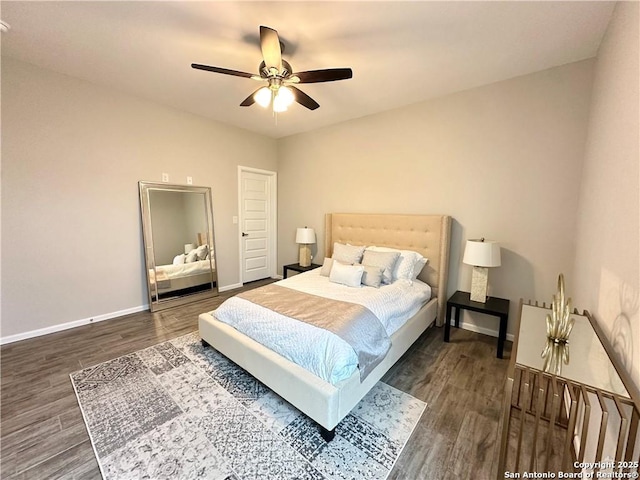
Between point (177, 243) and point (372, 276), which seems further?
point (177, 243)

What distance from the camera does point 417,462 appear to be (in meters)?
1.48

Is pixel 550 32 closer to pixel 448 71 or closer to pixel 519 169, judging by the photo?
pixel 448 71

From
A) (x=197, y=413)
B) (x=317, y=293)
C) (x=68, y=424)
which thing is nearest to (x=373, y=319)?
(x=317, y=293)

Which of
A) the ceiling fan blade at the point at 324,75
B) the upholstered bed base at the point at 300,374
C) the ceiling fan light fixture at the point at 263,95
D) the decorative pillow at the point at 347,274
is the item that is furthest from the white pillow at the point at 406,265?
the ceiling fan light fixture at the point at 263,95

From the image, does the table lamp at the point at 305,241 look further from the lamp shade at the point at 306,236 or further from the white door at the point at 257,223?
the white door at the point at 257,223

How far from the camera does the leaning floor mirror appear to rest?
139 inches

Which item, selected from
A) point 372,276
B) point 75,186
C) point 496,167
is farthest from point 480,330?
point 75,186

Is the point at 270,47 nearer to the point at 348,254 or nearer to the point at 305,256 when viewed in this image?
the point at 348,254

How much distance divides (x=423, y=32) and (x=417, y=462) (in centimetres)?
297

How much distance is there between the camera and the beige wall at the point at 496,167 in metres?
2.48

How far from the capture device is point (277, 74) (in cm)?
205

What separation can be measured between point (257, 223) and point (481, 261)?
147 inches

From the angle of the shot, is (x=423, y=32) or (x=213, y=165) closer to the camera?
→ (x=423, y=32)

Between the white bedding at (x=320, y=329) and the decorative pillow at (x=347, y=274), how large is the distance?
67mm
